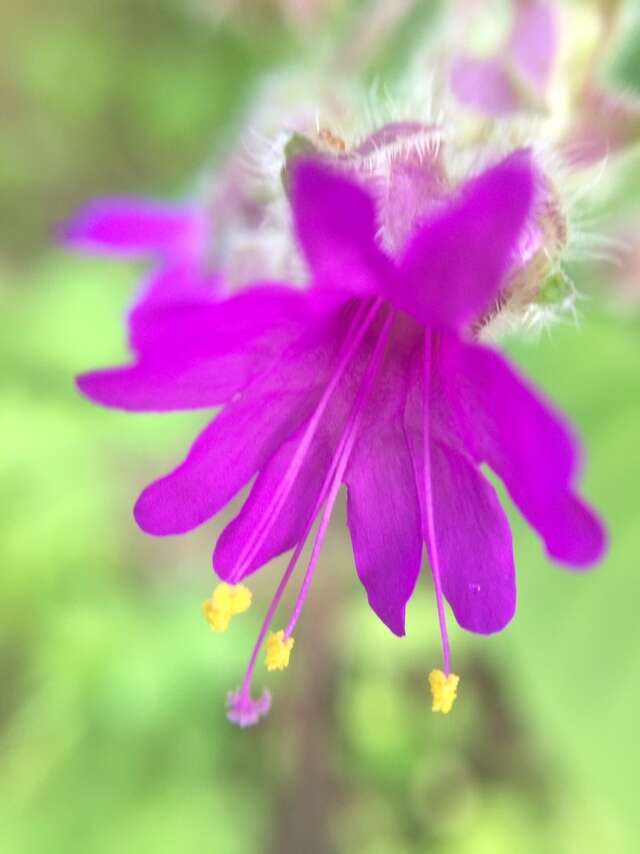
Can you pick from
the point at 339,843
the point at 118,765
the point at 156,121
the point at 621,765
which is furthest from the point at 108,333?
the point at 621,765

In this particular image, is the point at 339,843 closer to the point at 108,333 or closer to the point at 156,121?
the point at 108,333

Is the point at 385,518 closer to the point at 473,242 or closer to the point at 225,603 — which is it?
the point at 225,603

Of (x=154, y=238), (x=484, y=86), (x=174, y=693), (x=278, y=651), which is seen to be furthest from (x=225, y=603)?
(x=174, y=693)

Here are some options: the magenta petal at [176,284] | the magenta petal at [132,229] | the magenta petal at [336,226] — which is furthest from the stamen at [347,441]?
the magenta petal at [132,229]

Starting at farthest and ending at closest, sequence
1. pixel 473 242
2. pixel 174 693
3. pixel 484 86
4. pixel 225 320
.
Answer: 1. pixel 174 693
2. pixel 484 86
3. pixel 225 320
4. pixel 473 242

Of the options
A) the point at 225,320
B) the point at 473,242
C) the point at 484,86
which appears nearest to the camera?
the point at 473,242

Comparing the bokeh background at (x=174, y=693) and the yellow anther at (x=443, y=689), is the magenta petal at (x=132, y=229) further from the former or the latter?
the yellow anther at (x=443, y=689)
